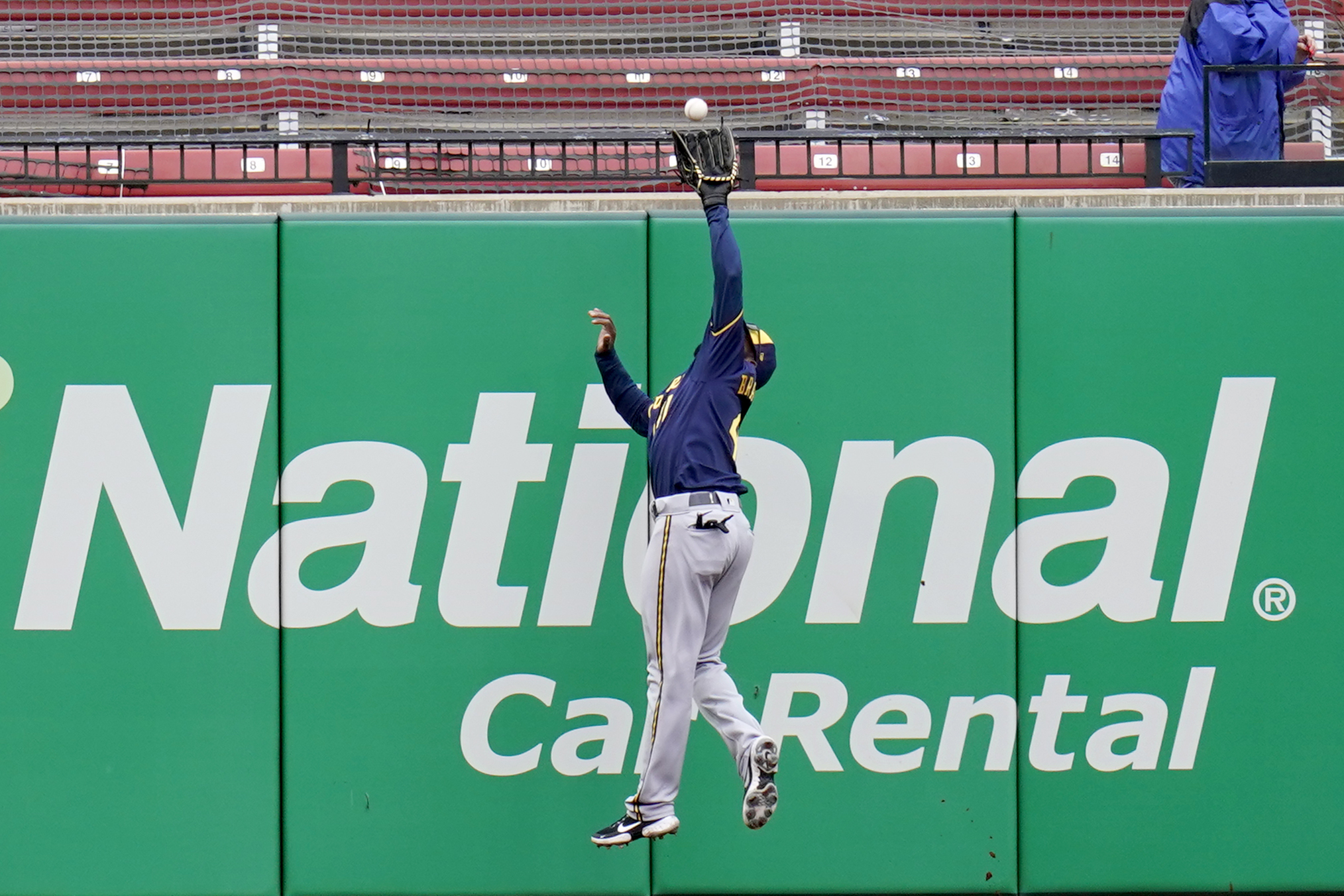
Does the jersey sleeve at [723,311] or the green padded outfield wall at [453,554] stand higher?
the jersey sleeve at [723,311]

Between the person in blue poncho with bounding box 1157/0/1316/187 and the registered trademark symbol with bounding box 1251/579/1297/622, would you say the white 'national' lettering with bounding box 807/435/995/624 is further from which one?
the person in blue poncho with bounding box 1157/0/1316/187

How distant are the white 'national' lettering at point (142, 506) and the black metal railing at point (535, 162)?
92cm

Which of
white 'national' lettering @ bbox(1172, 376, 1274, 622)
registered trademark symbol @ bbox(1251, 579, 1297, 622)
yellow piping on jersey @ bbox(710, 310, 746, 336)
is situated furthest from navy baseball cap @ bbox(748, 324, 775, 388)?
registered trademark symbol @ bbox(1251, 579, 1297, 622)

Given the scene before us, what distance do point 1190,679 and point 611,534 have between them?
1.90m

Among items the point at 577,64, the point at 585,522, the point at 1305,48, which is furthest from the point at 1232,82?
the point at 577,64

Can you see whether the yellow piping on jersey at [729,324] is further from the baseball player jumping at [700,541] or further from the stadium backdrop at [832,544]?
the stadium backdrop at [832,544]

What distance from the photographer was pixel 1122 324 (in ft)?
13.1

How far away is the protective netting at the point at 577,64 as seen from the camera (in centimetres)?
681

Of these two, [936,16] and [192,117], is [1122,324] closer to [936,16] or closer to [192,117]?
[936,16]

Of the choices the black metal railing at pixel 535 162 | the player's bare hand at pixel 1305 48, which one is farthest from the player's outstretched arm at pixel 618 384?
the player's bare hand at pixel 1305 48

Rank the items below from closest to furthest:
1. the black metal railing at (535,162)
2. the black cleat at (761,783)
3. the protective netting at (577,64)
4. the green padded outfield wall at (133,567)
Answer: the black cleat at (761,783), the green padded outfield wall at (133,567), the black metal railing at (535,162), the protective netting at (577,64)

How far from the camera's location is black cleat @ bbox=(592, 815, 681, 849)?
11.4 feet

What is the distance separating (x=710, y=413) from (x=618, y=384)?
0.34 m

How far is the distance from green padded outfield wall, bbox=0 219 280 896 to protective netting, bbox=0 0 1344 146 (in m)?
2.76
